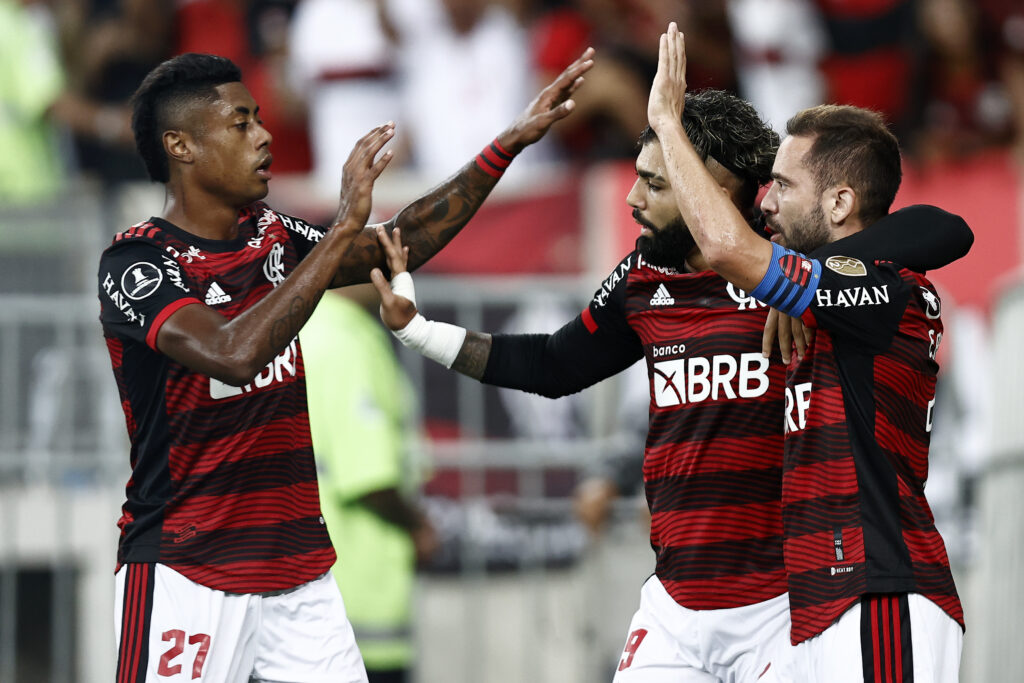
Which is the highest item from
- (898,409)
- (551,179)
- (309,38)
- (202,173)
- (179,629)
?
(309,38)

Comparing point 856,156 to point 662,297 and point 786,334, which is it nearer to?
point 786,334

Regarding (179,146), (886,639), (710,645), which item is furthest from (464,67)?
(886,639)

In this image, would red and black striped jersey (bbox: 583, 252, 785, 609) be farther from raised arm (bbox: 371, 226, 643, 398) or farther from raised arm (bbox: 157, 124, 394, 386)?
raised arm (bbox: 157, 124, 394, 386)

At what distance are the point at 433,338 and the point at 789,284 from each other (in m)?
1.50

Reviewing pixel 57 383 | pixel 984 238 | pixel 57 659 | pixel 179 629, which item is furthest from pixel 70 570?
pixel 984 238

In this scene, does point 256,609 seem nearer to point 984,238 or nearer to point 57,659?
point 57,659

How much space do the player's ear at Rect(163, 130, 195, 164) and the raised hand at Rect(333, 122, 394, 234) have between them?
583 mm

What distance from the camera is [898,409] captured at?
14.3ft

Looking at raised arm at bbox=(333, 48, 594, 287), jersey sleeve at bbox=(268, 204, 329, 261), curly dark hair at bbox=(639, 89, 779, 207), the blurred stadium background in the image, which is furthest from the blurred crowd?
jersey sleeve at bbox=(268, 204, 329, 261)

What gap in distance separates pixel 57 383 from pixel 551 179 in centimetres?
358

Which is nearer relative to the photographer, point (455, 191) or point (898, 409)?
point (898, 409)

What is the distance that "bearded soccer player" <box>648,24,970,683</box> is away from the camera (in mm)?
4234

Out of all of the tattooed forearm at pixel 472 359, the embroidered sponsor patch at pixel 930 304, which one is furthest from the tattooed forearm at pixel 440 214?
the embroidered sponsor patch at pixel 930 304

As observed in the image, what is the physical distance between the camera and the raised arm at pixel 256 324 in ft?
14.4
